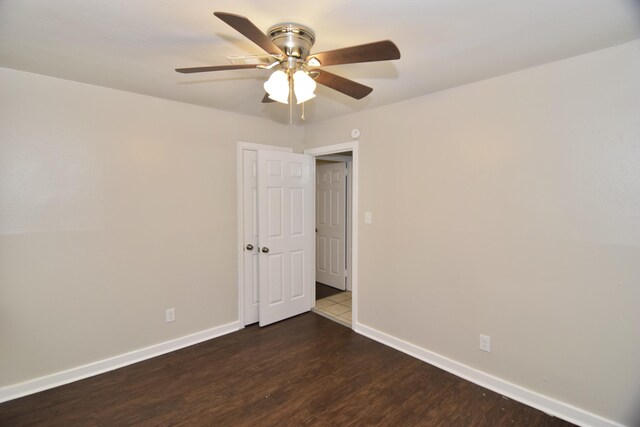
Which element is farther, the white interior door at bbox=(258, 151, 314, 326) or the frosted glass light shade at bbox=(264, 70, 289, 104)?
the white interior door at bbox=(258, 151, 314, 326)

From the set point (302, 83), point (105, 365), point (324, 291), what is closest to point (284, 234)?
point (324, 291)

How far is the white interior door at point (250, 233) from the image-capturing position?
133 inches

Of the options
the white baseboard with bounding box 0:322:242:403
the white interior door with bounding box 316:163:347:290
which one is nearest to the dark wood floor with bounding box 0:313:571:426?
the white baseboard with bounding box 0:322:242:403

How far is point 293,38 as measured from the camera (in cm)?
158

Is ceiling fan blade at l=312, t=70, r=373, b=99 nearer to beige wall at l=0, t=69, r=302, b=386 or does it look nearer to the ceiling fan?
the ceiling fan

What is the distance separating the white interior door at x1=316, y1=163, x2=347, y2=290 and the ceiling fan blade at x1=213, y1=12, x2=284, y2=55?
3.32 meters

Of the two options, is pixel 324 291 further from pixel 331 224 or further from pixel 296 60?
pixel 296 60

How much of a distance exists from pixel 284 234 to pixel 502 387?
248cm

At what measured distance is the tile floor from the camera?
3613 mm

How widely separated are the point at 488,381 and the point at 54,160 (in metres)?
3.82

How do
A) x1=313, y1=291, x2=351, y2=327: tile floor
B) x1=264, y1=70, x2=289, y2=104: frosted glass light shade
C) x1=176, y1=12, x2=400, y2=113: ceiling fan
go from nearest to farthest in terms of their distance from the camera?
x1=176, y1=12, x2=400, y2=113: ceiling fan → x1=264, y1=70, x2=289, y2=104: frosted glass light shade → x1=313, y1=291, x2=351, y2=327: tile floor

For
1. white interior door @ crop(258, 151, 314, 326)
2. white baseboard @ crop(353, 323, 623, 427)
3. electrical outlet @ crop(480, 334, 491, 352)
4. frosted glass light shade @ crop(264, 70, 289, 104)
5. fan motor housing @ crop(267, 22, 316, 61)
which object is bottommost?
white baseboard @ crop(353, 323, 623, 427)

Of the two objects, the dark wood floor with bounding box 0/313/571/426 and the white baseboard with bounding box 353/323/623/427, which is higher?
the white baseboard with bounding box 353/323/623/427

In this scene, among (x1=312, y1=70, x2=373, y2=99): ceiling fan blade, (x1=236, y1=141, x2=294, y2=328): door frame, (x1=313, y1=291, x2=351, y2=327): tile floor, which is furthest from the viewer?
(x1=313, y1=291, x2=351, y2=327): tile floor
